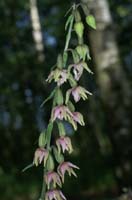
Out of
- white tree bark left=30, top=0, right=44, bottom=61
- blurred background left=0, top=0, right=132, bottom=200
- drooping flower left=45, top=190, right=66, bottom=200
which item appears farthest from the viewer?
white tree bark left=30, top=0, right=44, bottom=61

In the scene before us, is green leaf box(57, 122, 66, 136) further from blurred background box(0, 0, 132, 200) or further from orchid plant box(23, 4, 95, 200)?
blurred background box(0, 0, 132, 200)

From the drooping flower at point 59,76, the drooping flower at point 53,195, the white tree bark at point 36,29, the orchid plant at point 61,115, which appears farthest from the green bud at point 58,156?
the white tree bark at point 36,29

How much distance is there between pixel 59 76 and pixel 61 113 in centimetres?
12

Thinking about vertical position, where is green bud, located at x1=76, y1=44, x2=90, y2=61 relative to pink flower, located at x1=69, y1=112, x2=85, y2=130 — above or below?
above

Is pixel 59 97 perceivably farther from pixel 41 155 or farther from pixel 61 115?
pixel 41 155

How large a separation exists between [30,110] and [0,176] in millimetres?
6938

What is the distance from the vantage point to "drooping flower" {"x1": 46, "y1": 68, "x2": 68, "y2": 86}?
5.96 ft

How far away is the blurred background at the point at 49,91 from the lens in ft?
27.0

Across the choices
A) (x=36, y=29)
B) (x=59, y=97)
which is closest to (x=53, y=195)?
(x=59, y=97)

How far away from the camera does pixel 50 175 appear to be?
1.81m

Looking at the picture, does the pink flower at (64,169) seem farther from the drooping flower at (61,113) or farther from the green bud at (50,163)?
the drooping flower at (61,113)

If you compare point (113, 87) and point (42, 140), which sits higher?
point (113, 87)

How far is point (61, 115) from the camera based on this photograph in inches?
71.8

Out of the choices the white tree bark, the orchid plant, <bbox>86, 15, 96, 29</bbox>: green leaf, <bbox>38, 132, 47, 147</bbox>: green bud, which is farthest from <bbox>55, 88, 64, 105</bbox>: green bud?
the white tree bark
